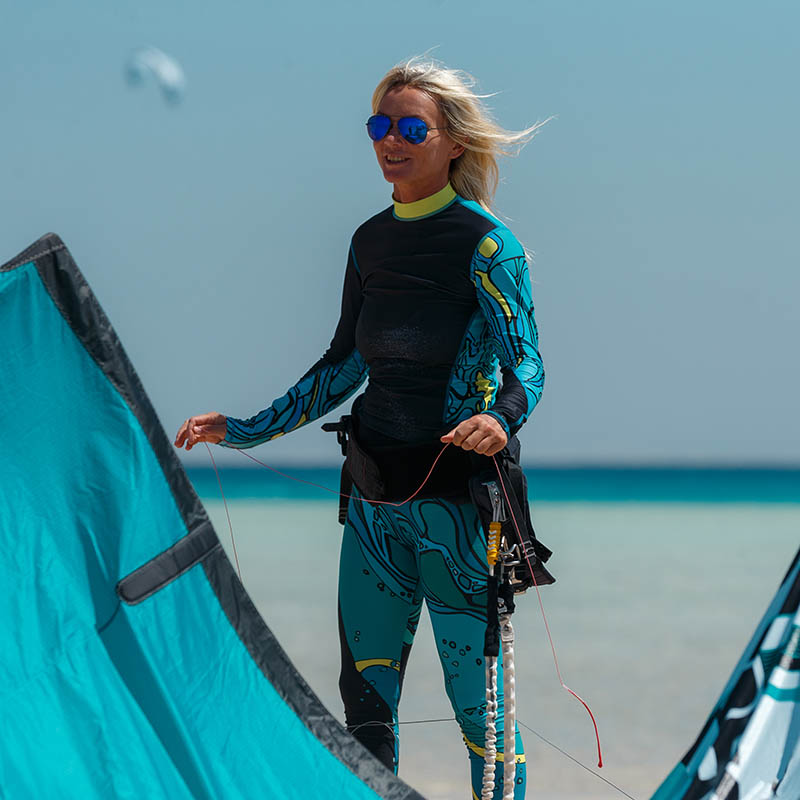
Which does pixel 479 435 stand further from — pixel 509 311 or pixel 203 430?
pixel 203 430

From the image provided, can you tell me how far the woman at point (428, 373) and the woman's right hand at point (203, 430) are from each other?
0.28 metres

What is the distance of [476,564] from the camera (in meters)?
2.08

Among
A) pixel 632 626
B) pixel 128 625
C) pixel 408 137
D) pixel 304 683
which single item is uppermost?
pixel 408 137

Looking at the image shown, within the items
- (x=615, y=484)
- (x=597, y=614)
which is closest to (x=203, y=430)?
(x=597, y=614)

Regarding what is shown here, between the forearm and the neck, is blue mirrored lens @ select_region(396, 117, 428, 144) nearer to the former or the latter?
the neck

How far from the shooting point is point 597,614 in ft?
17.7

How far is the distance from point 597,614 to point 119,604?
388cm

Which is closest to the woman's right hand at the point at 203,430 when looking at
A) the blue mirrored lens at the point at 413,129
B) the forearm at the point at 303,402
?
the forearm at the point at 303,402

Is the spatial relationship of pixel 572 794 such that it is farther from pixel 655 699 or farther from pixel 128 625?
pixel 128 625

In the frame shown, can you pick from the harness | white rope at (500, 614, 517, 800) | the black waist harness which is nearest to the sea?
the black waist harness

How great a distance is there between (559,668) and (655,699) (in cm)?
53

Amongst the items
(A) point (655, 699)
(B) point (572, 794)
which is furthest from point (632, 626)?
(B) point (572, 794)

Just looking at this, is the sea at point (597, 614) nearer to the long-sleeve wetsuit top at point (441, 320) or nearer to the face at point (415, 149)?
the long-sleeve wetsuit top at point (441, 320)

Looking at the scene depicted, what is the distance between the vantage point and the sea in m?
3.29
